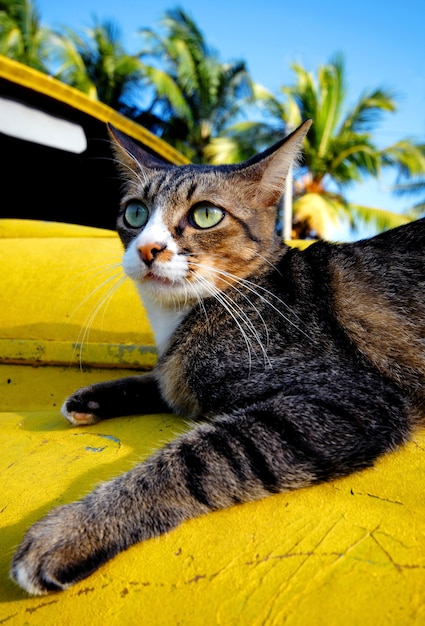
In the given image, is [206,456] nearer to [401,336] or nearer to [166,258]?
[166,258]

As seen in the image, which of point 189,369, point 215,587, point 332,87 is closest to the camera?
point 215,587

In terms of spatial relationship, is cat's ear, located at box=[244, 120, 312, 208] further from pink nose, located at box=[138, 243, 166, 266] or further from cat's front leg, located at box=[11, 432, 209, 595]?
cat's front leg, located at box=[11, 432, 209, 595]

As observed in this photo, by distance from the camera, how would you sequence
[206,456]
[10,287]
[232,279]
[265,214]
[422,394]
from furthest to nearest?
[10,287] → [265,214] → [232,279] → [422,394] → [206,456]

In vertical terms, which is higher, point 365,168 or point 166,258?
point 365,168

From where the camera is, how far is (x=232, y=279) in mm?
1592

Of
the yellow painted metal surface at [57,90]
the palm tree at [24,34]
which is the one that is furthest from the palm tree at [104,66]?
the yellow painted metal surface at [57,90]

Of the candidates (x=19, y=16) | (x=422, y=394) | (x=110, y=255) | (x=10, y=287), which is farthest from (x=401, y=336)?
(x=19, y=16)

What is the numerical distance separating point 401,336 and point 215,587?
0.97 m

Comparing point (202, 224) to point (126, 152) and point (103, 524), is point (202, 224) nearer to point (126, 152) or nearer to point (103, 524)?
point (126, 152)

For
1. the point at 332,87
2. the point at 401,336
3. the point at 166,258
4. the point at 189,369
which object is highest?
the point at 332,87

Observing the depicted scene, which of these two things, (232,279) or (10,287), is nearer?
(232,279)

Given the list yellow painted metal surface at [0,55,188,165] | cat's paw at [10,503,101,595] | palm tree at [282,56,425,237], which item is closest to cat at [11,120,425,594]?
cat's paw at [10,503,101,595]

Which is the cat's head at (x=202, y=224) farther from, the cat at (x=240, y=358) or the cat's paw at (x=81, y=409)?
the cat's paw at (x=81, y=409)

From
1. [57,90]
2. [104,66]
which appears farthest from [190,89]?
[57,90]
